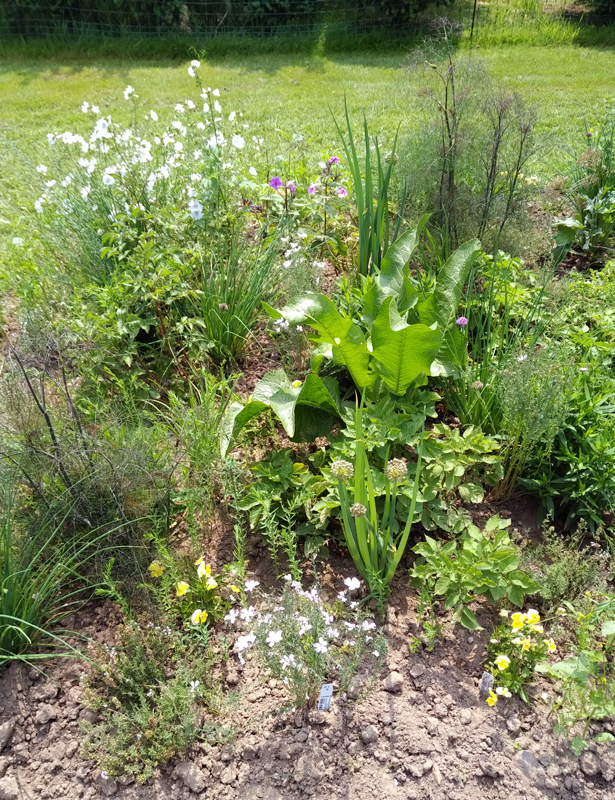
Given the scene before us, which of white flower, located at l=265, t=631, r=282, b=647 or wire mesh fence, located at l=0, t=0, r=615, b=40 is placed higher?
wire mesh fence, located at l=0, t=0, r=615, b=40

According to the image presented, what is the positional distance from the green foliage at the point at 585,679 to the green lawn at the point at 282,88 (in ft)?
15.2

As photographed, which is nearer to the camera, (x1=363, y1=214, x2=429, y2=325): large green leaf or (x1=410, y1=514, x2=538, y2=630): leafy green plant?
(x1=410, y1=514, x2=538, y2=630): leafy green plant

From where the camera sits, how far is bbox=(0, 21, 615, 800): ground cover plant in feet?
5.70

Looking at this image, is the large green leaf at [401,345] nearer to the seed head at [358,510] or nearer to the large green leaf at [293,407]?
the large green leaf at [293,407]

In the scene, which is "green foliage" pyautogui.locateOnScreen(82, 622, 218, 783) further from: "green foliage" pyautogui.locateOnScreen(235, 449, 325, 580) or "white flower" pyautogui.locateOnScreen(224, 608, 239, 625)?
"green foliage" pyautogui.locateOnScreen(235, 449, 325, 580)

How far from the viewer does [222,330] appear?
289 cm

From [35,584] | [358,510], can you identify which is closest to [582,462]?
[358,510]

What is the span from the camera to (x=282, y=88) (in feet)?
24.2

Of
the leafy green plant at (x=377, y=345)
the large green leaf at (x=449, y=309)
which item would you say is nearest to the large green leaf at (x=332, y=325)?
the leafy green plant at (x=377, y=345)

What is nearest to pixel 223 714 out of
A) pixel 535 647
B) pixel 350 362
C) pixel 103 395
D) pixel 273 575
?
pixel 273 575

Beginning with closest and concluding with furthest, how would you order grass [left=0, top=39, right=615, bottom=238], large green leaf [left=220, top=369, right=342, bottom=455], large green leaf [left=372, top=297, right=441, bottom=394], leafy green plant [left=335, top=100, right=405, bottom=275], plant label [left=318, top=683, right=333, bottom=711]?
plant label [left=318, top=683, right=333, bottom=711]
large green leaf [left=372, top=297, right=441, bottom=394]
large green leaf [left=220, top=369, right=342, bottom=455]
leafy green plant [left=335, top=100, right=405, bottom=275]
grass [left=0, top=39, right=615, bottom=238]

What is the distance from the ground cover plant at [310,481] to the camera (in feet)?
5.70

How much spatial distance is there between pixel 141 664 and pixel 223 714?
0.28 m

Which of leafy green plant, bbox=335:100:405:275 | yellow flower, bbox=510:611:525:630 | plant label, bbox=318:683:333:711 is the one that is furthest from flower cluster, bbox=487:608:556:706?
leafy green plant, bbox=335:100:405:275
